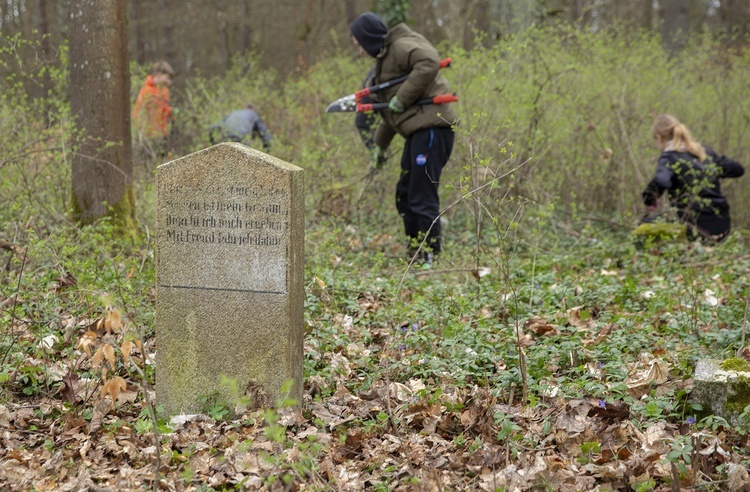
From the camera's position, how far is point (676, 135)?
8.17 meters

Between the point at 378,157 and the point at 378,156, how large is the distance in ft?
0.08

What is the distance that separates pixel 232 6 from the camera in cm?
2341

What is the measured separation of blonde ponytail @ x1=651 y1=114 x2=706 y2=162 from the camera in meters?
8.11

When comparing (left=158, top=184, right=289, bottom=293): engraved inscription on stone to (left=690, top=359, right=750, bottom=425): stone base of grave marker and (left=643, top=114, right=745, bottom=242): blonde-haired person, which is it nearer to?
(left=690, top=359, right=750, bottom=425): stone base of grave marker

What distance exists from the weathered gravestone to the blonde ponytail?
18.4ft

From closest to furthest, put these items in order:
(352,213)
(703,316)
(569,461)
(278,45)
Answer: (569,461), (703,316), (352,213), (278,45)

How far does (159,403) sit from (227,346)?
50 cm

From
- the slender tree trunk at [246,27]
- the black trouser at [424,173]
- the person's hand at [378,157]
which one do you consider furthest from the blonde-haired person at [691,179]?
the slender tree trunk at [246,27]

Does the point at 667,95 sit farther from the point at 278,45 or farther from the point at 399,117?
the point at 278,45

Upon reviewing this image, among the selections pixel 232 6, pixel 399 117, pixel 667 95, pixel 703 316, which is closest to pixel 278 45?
pixel 232 6

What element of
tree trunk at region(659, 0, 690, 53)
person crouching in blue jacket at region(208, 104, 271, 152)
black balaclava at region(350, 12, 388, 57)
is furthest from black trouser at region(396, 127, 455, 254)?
tree trunk at region(659, 0, 690, 53)

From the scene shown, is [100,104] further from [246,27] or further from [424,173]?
[246,27]

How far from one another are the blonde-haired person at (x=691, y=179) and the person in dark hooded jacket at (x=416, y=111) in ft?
8.35

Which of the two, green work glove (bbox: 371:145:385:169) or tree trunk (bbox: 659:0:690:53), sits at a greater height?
tree trunk (bbox: 659:0:690:53)
